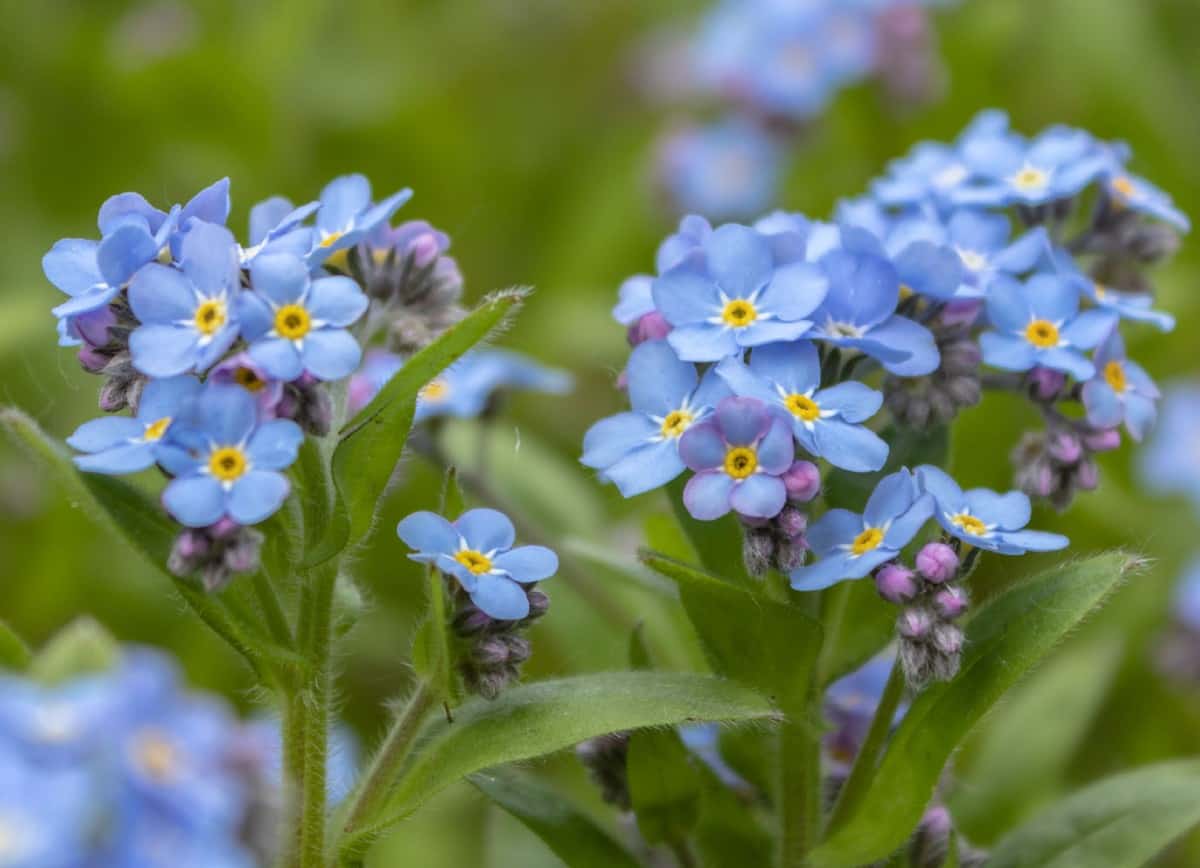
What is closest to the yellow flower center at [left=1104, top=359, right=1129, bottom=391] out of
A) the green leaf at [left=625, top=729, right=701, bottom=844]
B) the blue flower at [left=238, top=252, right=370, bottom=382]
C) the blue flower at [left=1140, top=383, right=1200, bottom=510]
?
the green leaf at [left=625, top=729, right=701, bottom=844]

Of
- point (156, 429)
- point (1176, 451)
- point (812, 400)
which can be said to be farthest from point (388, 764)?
point (1176, 451)

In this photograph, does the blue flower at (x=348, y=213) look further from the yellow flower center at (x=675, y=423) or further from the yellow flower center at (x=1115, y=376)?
the yellow flower center at (x=1115, y=376)

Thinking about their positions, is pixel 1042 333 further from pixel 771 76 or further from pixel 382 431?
pixel 771 76

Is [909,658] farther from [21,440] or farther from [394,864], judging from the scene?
[394,864]

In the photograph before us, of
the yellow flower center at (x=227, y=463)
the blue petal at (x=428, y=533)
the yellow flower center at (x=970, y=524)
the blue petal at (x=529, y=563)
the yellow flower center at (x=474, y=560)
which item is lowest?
the yellow flower center at (x=970, y=524)

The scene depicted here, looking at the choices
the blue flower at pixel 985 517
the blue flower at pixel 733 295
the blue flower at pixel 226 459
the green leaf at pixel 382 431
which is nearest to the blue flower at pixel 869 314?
the blue flower at pixel 733 295
